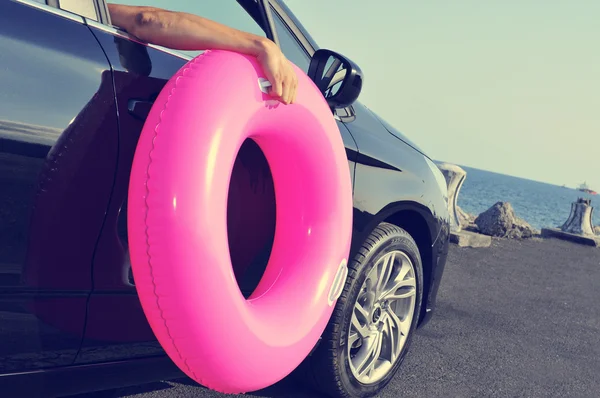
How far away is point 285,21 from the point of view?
9.51 feet

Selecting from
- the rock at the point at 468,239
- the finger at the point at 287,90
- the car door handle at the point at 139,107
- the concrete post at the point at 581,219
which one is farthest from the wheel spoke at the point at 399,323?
the concrete post at the point at 581,219

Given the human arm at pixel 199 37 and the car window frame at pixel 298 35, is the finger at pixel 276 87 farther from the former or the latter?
the car window frame at pixel 298 35

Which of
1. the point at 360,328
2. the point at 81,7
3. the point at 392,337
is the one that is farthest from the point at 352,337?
the point at 81,7

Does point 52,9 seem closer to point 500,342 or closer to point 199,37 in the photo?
point 199,37

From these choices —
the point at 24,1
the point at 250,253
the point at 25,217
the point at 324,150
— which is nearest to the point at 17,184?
the point at 25,217

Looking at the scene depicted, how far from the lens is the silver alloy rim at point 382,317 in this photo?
9.45 ft

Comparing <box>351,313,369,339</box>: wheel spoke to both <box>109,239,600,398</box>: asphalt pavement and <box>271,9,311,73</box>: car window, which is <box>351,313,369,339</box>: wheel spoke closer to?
<box>109,239,600,398</box>: asphalt pavement

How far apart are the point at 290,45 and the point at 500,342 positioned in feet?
8.43

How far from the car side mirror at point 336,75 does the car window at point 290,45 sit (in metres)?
0.31

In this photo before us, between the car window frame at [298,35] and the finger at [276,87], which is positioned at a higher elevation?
the car window frame at [298,35]

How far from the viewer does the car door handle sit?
73.7 inches

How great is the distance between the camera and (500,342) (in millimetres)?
4227

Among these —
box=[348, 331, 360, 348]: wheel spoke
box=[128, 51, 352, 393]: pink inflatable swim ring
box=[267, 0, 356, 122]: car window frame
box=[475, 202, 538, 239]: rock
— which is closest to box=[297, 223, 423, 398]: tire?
box=[348, 331, 360, 348]: wheel spoke

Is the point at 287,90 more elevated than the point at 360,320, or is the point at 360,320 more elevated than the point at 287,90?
the point at 287,90
